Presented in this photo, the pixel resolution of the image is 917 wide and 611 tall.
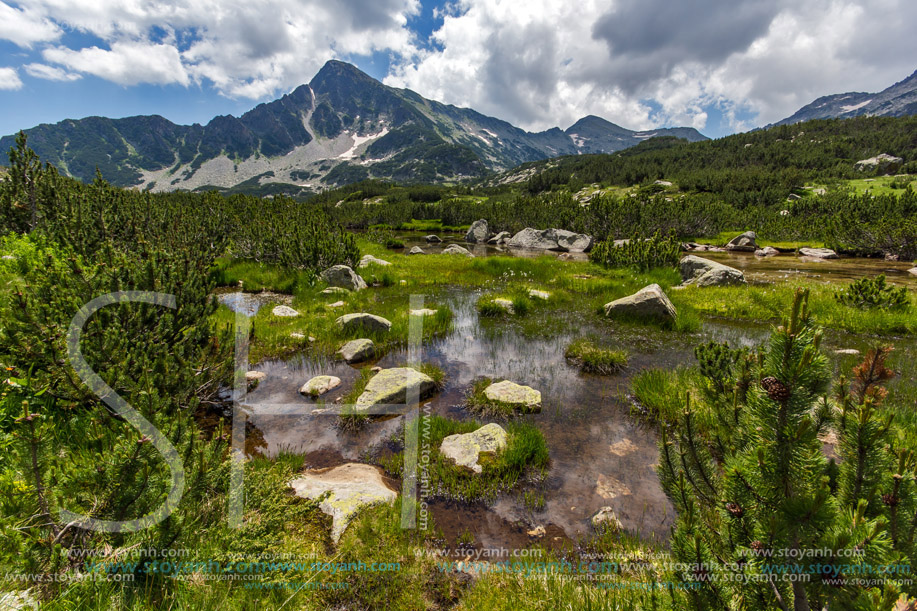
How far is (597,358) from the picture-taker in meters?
9.28

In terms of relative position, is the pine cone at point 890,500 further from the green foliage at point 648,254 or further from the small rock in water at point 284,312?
the green foliage at point 648,254

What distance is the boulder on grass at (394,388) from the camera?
23.7 ft

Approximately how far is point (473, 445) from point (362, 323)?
6.82 metres

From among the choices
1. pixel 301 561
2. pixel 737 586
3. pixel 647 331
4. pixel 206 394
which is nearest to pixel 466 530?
pixel 301 561

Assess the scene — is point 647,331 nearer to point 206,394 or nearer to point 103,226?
point 206,394

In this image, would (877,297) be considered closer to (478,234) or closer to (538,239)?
(538,239)

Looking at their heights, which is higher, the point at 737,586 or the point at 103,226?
the point at 103,226

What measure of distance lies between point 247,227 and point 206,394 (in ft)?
64.2

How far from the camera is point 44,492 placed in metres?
2.45

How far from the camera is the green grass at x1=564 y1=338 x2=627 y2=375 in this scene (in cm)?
912

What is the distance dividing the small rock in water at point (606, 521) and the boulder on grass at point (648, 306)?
9.48 metres

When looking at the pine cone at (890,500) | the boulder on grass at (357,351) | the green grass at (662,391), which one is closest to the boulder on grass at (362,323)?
the boulder on grass at (357,351)

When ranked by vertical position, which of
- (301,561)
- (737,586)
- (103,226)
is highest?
(103,226)

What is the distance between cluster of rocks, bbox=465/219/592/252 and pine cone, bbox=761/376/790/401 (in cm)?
3815
